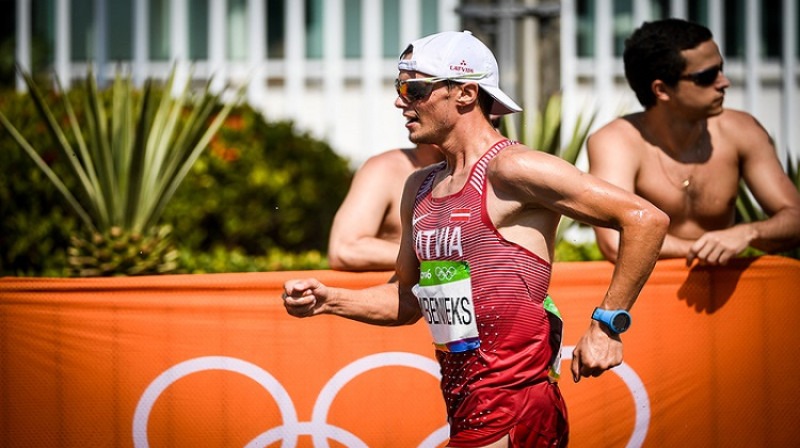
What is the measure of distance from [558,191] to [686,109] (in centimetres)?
201

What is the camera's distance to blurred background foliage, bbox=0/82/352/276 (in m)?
8.07

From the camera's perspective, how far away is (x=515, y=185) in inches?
123

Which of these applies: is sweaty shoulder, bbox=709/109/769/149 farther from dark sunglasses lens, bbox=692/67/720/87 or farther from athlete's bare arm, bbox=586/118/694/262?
athlete's bare arm, bbox=586/118/694/262

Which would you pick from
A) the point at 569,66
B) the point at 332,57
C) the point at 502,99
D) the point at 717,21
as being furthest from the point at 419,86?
the point at 717,21

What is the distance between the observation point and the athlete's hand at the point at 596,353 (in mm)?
3051

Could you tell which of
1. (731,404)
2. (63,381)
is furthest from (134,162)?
(731,404)

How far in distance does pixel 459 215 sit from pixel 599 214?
0.44 m

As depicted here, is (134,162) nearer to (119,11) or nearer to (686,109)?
(686,109)

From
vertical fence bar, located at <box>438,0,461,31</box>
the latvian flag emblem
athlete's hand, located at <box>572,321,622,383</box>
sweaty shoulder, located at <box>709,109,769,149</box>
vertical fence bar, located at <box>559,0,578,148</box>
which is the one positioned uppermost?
vertical fence bar, located at <box>438,0,461,31</box>

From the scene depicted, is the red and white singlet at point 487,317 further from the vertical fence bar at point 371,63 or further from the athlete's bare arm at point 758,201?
the vertical fence bar at point 371,63

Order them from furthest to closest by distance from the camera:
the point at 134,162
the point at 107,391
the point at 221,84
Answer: the point at 221,84
the point at 134,162
the point at 107,391

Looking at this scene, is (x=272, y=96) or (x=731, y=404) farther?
(x=272, y=96)

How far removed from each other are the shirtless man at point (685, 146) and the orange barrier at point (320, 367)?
37 cm

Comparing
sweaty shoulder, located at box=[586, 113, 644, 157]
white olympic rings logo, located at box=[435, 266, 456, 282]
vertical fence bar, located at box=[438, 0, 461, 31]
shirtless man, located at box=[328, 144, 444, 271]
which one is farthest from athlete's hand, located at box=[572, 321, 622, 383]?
vertical fence bar, located at box=[438, 0, 461, 31]
